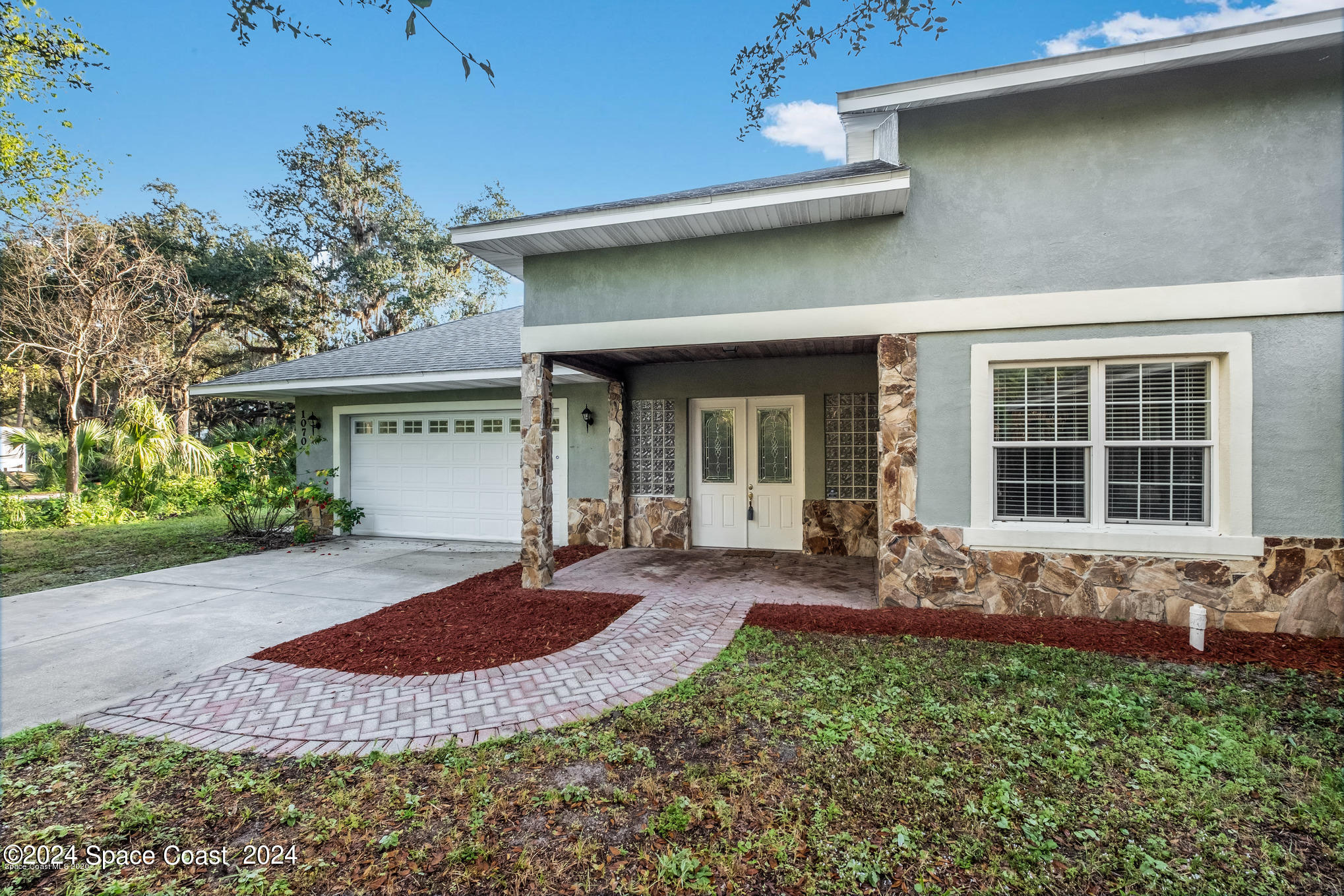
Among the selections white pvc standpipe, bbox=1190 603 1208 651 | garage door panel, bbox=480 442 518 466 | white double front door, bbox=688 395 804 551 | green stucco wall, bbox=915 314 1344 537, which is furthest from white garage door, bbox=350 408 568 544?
green stucco wall, bbox=915 314 1344 537

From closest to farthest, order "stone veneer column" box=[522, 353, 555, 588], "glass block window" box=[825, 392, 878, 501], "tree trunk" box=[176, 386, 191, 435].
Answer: "stone veneer column" box=[522, 353, 555, 588] → "glass block window" box=[825, 392, 878, 501] → "tree trunk" box=[176, 386, 191, 435]

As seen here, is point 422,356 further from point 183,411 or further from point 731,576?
point 183,411

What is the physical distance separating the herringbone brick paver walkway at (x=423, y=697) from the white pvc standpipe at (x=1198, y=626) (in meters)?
2.43

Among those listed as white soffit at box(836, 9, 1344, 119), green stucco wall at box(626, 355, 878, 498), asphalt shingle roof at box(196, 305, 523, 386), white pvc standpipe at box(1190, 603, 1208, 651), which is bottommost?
white pvc standpipe at box(1190, 603, 1208, 651)

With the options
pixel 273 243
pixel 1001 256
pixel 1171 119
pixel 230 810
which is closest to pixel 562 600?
pixel 230 810

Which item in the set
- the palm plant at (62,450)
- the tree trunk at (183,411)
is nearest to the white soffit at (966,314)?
the palm plant at (62,450)

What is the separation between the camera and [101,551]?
8.98m

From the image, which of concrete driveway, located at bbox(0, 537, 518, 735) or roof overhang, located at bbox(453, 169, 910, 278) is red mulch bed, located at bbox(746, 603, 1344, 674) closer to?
roof overhang, located at bbox(453, 169, 910, 278)

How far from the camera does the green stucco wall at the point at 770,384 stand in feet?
26.7

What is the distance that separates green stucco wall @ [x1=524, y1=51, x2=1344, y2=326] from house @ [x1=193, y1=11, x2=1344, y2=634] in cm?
2

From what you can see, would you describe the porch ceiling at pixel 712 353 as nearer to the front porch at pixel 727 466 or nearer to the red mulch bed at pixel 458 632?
the front porch at pixel 727 466

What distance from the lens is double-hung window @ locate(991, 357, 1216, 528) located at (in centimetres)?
497

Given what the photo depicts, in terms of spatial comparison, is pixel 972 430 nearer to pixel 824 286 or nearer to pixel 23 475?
pixel 824 286

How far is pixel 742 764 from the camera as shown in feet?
9.71
